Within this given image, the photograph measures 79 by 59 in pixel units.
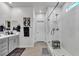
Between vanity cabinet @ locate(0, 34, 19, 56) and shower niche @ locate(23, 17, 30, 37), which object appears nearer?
vanity cabinet @ locate(0, 34, 19, 56)

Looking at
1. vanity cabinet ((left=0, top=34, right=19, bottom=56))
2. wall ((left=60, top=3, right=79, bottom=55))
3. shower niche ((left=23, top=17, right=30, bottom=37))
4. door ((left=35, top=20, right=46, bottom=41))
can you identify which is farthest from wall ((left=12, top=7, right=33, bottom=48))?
door ((left=35, top=20, right=46, bottom=41))

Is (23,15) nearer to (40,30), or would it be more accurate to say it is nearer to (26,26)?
(26,26)

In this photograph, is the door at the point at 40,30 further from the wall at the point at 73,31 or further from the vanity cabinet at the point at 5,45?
the vanity cabinet at the point at 5,45

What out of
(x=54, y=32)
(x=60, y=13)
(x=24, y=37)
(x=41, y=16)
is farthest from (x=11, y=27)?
(x=41, y=16)

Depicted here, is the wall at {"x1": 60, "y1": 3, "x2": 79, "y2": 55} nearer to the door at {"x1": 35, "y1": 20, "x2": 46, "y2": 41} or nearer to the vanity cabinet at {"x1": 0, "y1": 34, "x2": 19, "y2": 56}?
the vanity cabinet at {"x1": 0, "y1": 34, "x2": 19, "y2": 56}

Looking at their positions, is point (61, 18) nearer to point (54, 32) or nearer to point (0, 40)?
point (54, 32)

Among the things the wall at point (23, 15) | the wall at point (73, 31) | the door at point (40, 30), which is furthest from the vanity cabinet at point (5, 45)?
the door at point (40, 30)

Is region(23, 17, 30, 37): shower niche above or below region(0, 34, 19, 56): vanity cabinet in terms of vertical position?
above

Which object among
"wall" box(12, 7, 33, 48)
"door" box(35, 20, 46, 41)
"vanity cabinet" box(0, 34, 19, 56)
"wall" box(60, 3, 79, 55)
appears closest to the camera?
"wall" box(60, 3, 79, 55)

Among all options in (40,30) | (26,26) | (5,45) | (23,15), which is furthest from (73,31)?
(40,30)

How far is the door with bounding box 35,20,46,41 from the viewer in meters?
9.34

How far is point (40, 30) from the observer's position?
9.42 meters

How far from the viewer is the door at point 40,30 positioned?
30.6 ft

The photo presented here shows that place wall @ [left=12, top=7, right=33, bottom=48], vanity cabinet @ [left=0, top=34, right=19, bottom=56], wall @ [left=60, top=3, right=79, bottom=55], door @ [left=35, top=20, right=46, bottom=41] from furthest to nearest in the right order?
1. door @ [left=35, top=20, right=46, bottom=41]
2. wall @ [left=12, top=7, right=33, bottom=48]
3. vanity cabinet @ [left=0, top=34, right=19, bottom=56]
4. wall @ [left=60, top=3, right=79, bottom=55]
